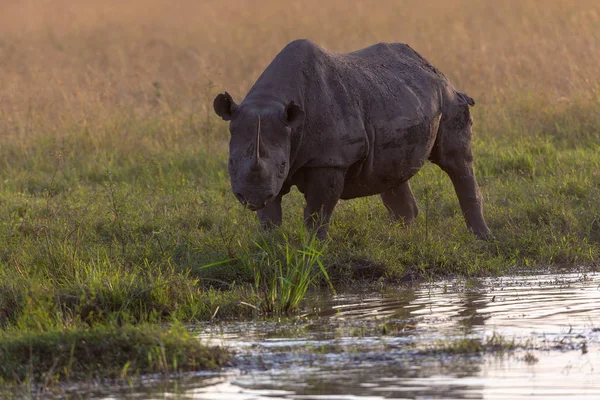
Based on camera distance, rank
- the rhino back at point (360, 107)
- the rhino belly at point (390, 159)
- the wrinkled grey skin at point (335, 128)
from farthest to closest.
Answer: the rhino belly at point (390, 159), the rhino back at point (360, 107), the wrinkled grey skin at point (335, 128)

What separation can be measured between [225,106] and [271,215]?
90 cm

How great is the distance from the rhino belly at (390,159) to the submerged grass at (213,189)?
34 centimetres

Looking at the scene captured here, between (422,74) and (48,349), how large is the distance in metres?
4.56

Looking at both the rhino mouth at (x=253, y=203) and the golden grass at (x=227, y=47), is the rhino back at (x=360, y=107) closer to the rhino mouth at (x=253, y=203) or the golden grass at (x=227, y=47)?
the rhino mouth at (x=253, y=203)

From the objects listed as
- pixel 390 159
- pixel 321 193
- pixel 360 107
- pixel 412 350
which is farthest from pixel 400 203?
pixel 412 350

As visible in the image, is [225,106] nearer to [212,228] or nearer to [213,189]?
[212,228]

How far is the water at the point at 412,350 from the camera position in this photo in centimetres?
450

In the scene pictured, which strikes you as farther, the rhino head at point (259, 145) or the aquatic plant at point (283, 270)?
the rhino head at point (259, 145)

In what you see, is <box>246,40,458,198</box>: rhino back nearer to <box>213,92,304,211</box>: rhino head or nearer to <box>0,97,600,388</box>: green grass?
<box>213,92,304,211</box>: rhino head

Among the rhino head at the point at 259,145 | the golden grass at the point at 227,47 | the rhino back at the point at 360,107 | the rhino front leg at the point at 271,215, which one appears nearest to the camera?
the rhino head at the point at 259,145

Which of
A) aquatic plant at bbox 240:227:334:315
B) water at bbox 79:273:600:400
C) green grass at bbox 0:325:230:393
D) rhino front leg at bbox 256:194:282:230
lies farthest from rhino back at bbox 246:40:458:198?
green grass at bbox 0:325:230:393

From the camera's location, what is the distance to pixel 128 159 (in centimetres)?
1204

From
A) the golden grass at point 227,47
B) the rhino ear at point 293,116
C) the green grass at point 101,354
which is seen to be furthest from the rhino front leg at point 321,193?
the golden grass at point 227,47

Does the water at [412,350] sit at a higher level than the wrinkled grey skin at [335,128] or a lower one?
lower
